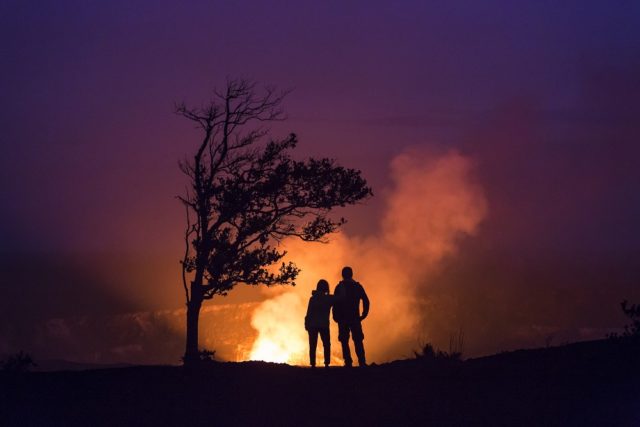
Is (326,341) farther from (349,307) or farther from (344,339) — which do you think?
(349,307)

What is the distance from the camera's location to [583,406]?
16.0 metres

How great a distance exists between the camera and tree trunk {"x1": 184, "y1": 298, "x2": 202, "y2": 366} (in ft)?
91.9

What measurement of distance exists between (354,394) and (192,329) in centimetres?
1218

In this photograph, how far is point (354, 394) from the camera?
17.6 meters

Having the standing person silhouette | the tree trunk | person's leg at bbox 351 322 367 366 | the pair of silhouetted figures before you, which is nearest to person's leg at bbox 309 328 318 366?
the pair of silhouetted figures

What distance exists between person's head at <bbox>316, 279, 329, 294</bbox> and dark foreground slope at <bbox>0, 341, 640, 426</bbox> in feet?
7.51

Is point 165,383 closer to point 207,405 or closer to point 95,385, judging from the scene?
point 95,385

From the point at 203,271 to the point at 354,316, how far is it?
8.24 m

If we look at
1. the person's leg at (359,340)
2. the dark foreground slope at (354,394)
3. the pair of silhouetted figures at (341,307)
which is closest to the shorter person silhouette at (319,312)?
the pair of silhouetted figures at (341,307)

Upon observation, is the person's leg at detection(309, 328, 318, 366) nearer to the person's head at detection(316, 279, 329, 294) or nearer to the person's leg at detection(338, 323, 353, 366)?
the person's leg at detection(338, 323, 353, 366)

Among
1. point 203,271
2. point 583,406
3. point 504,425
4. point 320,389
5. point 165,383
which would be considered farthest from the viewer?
point 203,271

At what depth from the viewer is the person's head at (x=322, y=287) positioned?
22906 millimetres

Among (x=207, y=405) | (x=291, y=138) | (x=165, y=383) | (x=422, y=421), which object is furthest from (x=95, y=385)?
(x=291, y=138)

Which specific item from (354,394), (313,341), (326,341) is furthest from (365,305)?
(354,394)
